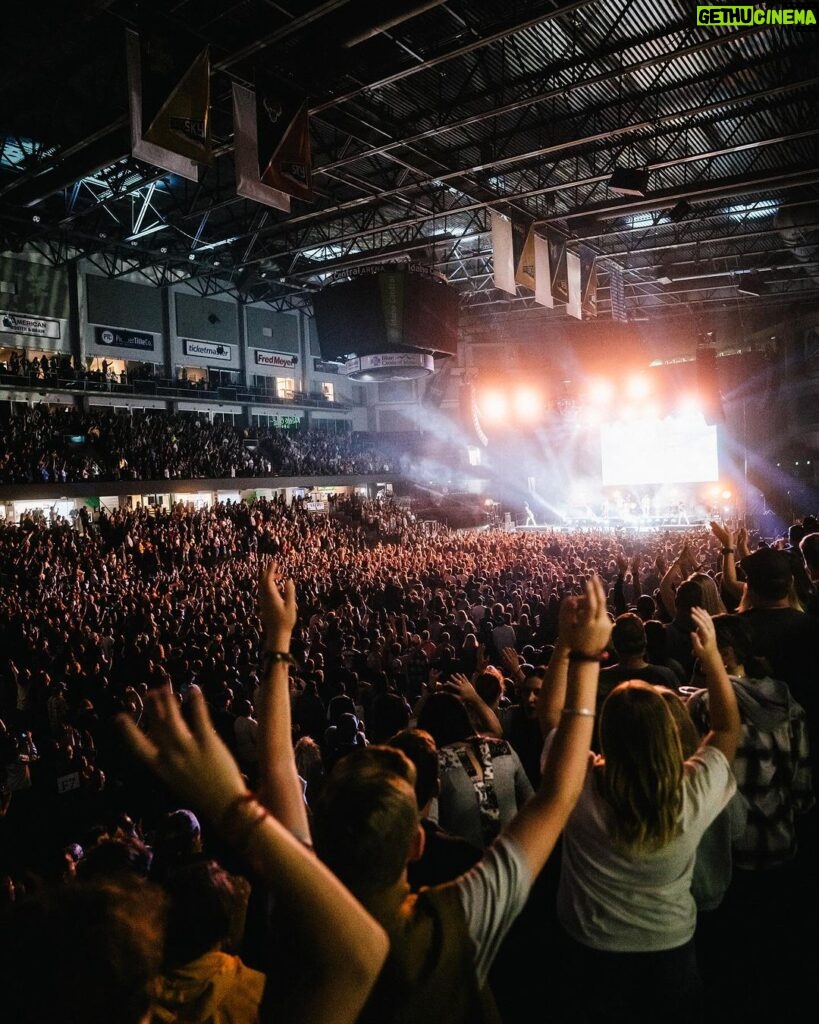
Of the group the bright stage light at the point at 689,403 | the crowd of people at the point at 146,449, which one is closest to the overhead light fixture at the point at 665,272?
the bright stage light at the point at 689,403

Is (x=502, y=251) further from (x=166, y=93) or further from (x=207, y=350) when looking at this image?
(x=207, y=350)

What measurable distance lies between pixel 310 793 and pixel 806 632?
2.92 m

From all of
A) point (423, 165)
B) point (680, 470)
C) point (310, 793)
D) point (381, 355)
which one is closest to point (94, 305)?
point (381, 355)

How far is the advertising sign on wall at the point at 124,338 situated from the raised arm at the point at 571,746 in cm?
2965

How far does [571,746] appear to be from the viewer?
65.6 inches

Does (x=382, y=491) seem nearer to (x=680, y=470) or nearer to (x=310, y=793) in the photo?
(x=680, y=470)

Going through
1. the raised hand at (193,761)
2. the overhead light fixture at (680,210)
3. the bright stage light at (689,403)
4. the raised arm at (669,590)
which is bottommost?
the raised arm at (669,590)

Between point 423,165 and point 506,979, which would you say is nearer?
point 506,979

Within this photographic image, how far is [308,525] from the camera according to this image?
23.8 meters

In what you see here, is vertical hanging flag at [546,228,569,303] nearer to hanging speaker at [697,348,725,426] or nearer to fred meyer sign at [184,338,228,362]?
hanging speaker at [697,348,725,426]

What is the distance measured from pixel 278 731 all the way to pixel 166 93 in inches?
367

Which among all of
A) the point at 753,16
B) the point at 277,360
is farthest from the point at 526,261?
the point at 277,360

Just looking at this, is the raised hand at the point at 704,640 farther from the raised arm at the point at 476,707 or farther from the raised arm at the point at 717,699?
the raised arm at the point at 476,707

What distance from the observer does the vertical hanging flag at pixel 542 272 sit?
16.2m
